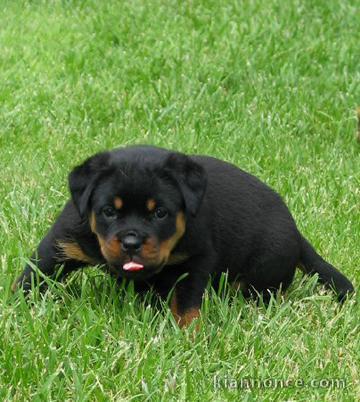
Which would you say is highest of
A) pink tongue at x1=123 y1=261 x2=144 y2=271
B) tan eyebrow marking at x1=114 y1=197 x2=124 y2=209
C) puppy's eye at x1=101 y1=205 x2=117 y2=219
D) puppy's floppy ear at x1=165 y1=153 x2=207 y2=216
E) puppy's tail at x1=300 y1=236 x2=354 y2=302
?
puppy's floppy ear at x1=165 y1=153 x2=207 y2=216

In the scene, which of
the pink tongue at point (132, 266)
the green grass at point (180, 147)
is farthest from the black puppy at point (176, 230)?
the green grass at point (180, 147)

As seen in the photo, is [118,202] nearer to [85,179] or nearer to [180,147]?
[85,179]

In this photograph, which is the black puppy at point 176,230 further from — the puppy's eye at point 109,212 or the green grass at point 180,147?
the green grass at point 180,147

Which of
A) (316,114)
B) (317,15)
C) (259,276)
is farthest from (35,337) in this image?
(317,15)

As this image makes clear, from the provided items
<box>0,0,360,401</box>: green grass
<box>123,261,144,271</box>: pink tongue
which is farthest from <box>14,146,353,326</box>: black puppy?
<box>0,0,360,401</box>: green grass

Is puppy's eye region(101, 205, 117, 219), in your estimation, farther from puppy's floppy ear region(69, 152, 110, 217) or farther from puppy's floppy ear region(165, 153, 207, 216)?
puppy's floppy ear region(165, 153, 207, 216)

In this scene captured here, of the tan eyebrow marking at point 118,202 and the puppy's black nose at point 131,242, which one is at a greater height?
the tan eyebrow marking at point 118,202

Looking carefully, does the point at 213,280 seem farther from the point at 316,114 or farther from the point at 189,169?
the point at 316,114
